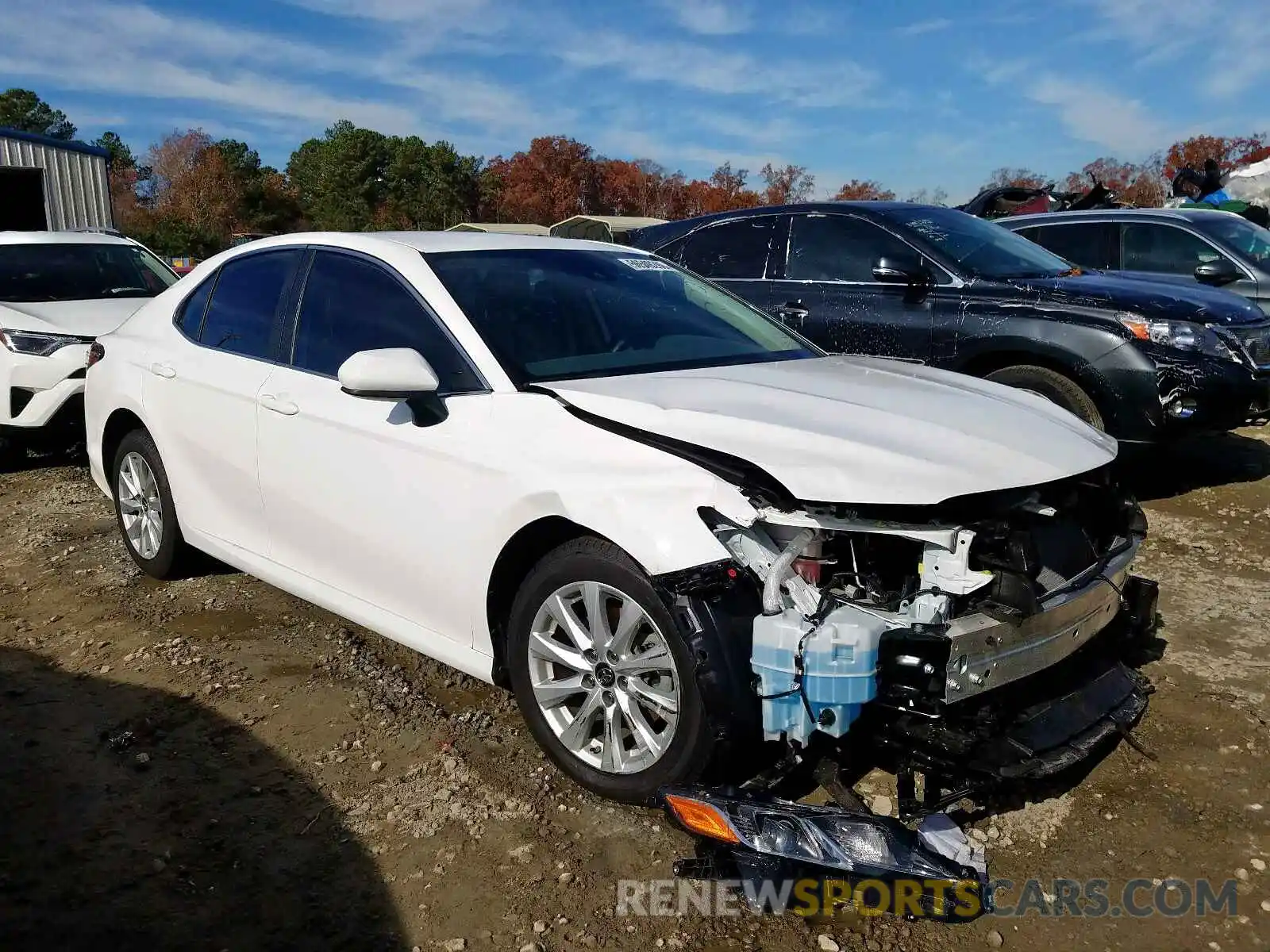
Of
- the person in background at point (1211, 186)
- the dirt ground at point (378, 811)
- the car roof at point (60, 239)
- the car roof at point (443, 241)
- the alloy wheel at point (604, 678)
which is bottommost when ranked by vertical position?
the dirt ground at point (378, 811)

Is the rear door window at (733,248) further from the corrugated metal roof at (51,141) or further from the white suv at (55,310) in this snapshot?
the corrugated metal roof at (51,141)

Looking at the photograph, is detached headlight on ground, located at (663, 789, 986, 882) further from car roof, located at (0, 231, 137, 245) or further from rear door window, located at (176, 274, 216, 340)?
car roof, located at (0, 231, 137, 245)

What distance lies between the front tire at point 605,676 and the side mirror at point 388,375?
68 centimetres

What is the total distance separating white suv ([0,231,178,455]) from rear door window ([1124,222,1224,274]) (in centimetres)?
795

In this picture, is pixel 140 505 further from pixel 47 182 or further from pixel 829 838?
pixel 47 182

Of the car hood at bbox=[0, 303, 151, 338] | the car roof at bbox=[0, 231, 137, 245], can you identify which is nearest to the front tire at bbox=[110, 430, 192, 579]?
the car hood at bbox=[0, 303, 151, 338]

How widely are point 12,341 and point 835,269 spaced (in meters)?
5.54

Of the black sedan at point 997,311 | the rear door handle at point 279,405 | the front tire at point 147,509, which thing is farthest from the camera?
the black sedan at point 997,311

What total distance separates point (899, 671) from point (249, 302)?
10.0 ft

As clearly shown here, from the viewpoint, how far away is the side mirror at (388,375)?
9.84 feet

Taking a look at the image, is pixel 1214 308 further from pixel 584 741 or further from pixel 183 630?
pixel 183 630

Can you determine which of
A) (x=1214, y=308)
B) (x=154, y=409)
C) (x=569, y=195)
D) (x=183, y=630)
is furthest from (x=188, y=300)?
(x=569, y=195)

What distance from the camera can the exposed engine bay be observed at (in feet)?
7.82

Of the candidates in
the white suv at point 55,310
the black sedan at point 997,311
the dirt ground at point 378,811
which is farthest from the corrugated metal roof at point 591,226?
the dirt ground at point 378,811
